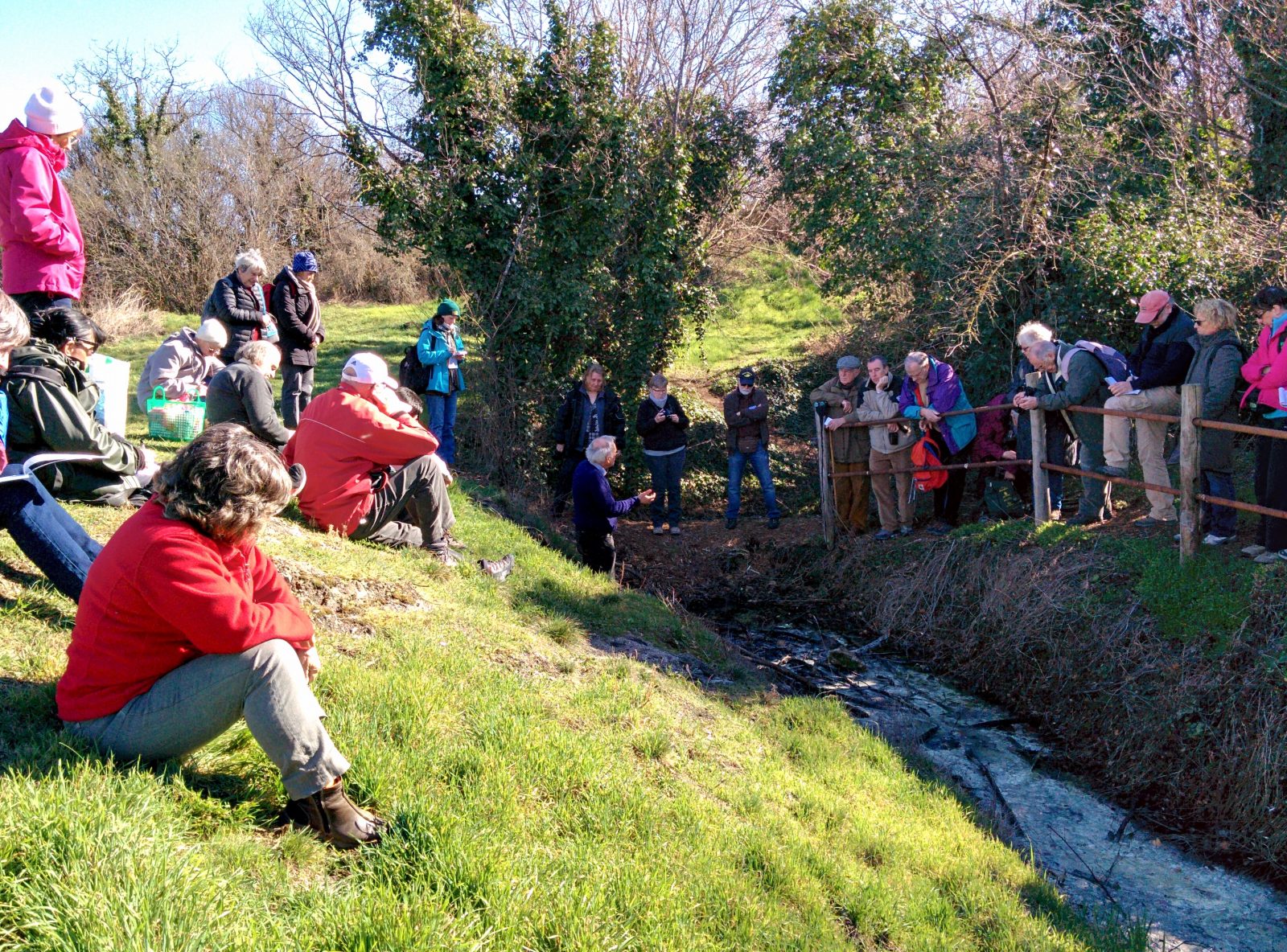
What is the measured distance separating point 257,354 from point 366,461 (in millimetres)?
1145

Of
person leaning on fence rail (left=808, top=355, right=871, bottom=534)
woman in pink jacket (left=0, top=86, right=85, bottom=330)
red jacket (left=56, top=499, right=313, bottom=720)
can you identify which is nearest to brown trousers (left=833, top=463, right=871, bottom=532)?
person leaning on fence rail (left=808, top=355, right=871, bottom=534)

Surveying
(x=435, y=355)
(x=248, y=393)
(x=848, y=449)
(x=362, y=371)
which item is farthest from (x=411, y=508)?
(x=848, y=449)

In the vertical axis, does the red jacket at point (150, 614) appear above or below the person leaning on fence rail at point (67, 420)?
below

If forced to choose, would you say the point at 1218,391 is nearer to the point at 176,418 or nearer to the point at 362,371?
the point at 362,371

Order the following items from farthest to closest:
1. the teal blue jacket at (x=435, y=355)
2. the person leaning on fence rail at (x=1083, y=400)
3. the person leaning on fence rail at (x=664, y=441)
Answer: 1. the person leaning on fence rail at (x=664, y=441)
2. the teal blue jacket at (x=435, y=355)
3. the person leaning on fence rail at (x=1083, y=400)

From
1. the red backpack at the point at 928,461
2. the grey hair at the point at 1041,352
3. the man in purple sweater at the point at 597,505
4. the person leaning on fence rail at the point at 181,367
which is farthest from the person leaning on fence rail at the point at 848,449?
the person leaning on fence rail at the point at 181,367

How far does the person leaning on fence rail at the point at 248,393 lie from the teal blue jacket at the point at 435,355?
397cm

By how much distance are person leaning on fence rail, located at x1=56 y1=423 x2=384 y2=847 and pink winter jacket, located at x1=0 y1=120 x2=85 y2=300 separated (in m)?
3.39

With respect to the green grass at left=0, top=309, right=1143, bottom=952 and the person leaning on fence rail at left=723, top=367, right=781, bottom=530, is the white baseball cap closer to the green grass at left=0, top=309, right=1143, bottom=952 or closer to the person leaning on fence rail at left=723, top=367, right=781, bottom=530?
the green grass at left=0, top=309, right=1143, bottom=952

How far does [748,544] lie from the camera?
1173cm

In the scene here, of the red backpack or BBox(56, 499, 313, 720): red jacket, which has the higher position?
BBox(56, 499, 313, 720): red jacket

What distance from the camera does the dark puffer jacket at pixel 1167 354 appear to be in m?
7.51

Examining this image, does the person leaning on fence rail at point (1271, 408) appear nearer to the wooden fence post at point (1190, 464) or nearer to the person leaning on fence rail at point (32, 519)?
the wooden fence post at point (1190, 464)

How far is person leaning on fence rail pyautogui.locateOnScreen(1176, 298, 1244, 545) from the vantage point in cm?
707
